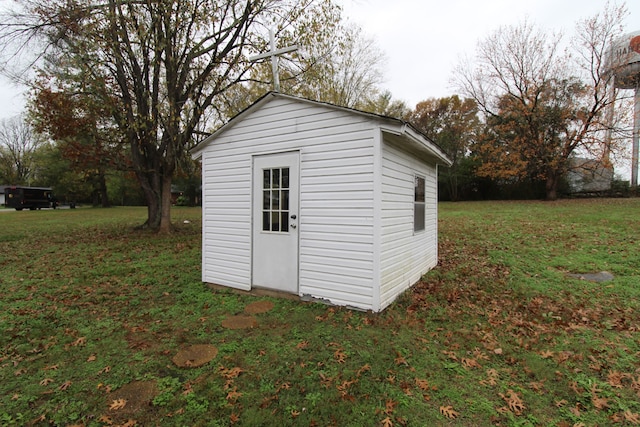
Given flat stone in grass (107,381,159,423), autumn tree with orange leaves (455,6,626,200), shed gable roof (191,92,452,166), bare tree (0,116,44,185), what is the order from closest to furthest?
flat stone in grass (107,381,159,423)
shed gable roof (191,92,452,166)
autumn tree with orange leaves (455,6,626,200)
bare tree (0,116,44,185)

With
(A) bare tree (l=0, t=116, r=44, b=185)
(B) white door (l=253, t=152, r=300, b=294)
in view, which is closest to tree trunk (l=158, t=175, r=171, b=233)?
(B) white door (l=253, t=152, r=300, b=294)

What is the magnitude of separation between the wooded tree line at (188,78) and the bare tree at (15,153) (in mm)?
35628

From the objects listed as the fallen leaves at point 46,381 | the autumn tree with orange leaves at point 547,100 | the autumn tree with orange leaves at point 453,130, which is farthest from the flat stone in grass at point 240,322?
the autumn tree with orange leaves at point 453,130

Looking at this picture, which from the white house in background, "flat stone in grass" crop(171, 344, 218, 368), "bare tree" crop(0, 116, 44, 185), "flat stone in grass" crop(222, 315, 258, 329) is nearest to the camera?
"flat stone in grass" crop(171, 344, 218, 368)

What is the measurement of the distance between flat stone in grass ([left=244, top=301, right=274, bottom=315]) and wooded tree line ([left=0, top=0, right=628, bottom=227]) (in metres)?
4.72

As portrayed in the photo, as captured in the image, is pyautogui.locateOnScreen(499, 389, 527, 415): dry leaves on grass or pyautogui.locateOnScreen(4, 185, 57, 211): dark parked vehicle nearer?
pyautogui.locateOnScreen(499, 389, 527, 415): dry leaves on grass

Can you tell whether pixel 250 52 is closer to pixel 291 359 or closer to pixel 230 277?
pixel 230 277

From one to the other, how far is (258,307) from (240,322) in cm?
46

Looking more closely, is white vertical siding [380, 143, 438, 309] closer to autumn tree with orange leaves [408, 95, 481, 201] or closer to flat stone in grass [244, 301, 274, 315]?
flat stone in grass [244, 301, 274, 315]

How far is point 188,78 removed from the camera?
9305mm

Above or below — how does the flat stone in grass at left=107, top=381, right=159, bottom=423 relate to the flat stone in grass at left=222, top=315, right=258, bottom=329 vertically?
below

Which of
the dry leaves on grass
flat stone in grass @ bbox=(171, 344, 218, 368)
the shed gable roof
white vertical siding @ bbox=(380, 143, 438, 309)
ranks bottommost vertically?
flat stone in grass @ bbox=(171, 344, 218, 368)

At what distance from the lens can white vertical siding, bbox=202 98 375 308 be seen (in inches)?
154

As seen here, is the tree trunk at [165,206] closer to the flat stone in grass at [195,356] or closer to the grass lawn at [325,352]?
the grass lawn at [325,352]
